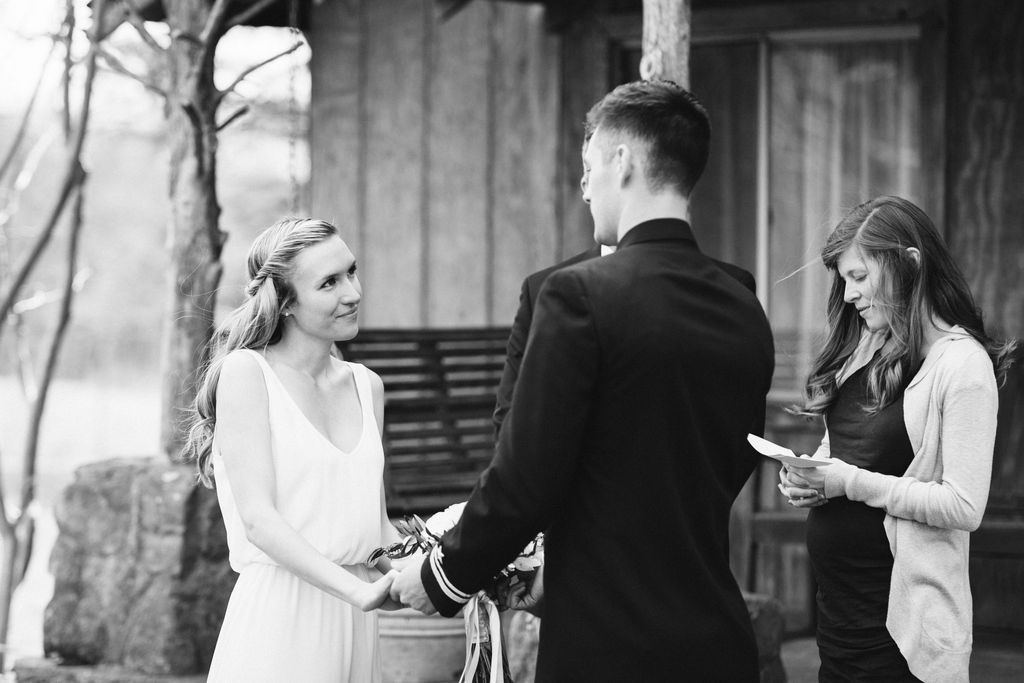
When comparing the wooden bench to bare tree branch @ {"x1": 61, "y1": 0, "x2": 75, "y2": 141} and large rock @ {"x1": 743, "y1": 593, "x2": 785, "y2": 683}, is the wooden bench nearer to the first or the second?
large rock @ {"x1": 743, "y1": 593, "x2": 785, "y2": 683}

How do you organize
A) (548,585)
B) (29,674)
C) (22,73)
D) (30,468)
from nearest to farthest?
(548,585) → (29,674) → (30,468) → (22,73)

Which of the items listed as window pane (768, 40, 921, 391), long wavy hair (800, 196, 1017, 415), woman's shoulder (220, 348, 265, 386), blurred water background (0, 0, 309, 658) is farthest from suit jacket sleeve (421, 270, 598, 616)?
blurred water background (0, 0, 309, 658)

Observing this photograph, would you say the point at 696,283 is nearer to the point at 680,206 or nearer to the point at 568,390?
the point at 680,206

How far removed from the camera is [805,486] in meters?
3.21

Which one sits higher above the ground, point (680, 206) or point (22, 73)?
point (22, 73)

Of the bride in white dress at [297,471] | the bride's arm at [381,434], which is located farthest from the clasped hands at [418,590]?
the bride's arm at [381,434]

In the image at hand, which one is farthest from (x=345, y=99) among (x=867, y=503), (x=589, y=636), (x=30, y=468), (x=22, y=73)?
(x=589, y=636)

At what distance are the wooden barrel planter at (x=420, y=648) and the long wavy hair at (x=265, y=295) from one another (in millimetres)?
1976

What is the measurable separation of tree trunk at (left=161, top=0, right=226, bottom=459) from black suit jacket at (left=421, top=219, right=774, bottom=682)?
3.39 m

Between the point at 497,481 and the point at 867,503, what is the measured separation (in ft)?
3.67

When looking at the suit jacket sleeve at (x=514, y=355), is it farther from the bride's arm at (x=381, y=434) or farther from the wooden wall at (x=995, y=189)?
the wooden wall at (x=995, y=189)

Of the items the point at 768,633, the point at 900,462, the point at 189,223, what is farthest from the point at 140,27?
the point at 900,462

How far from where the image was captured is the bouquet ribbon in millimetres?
2834

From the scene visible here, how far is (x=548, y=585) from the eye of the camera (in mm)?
2545
